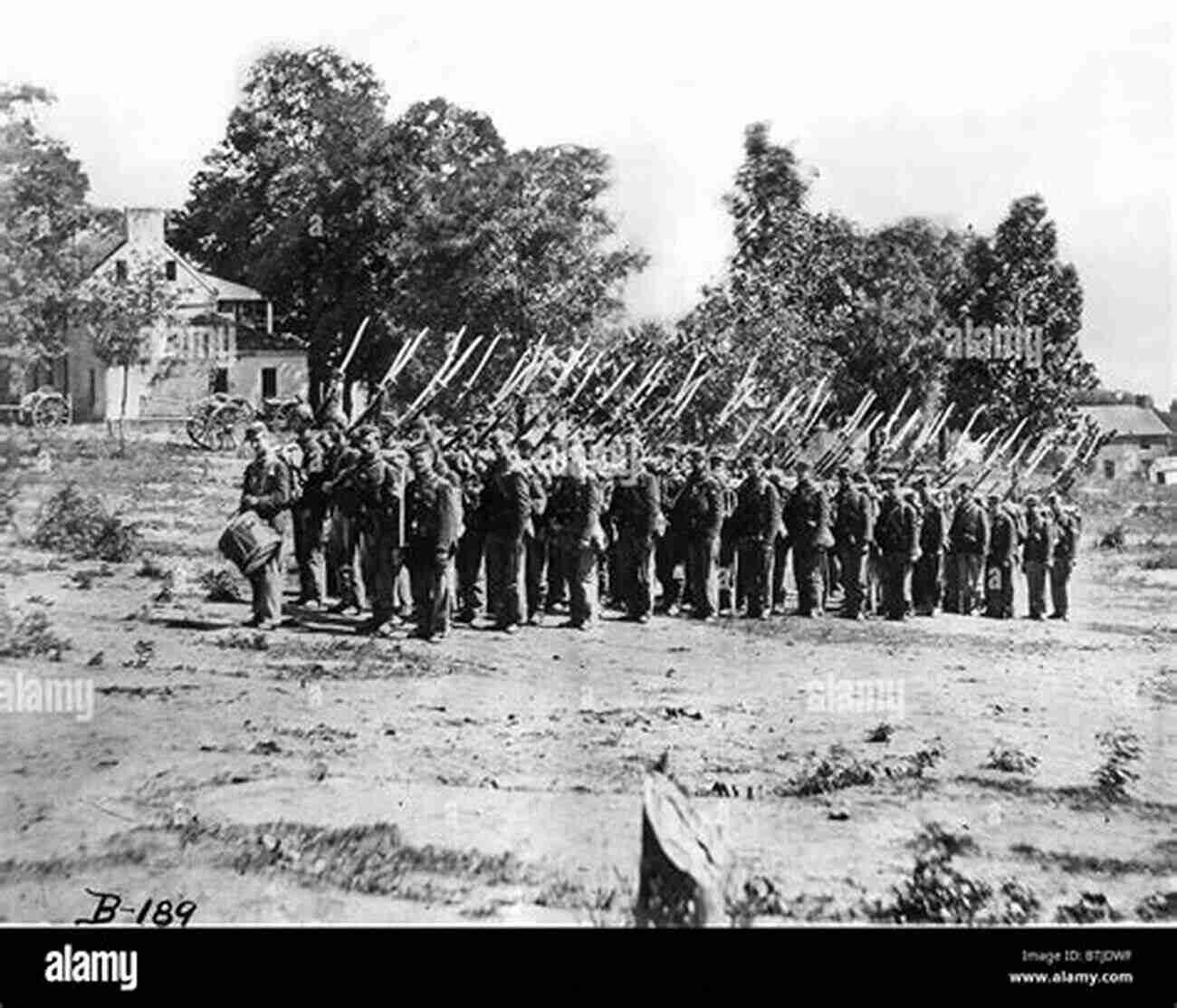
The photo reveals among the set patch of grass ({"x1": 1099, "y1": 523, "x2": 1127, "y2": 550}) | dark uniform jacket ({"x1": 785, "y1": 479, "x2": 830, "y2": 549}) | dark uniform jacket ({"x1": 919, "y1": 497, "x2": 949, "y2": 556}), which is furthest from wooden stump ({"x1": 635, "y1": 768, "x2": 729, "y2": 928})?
patch of grass ({"x1": 1099, "y1": 523, "x2": 1127, "y2": 550})

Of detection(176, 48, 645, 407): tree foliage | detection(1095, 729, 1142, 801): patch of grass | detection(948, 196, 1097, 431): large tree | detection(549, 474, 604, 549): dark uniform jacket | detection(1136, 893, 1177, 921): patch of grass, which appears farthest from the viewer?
detection(549, 474, 604, 549): dark uniform jacket

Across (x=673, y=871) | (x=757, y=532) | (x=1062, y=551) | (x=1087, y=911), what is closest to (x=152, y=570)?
(x=673, y=871)

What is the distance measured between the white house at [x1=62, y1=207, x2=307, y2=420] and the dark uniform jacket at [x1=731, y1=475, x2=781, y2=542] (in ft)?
10.6

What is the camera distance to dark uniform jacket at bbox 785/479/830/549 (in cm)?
1050

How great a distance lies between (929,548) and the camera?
10.9 m

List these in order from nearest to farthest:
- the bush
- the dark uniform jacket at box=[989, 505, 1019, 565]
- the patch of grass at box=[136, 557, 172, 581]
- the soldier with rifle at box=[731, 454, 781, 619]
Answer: the bush → the patch of grass at box=[136, 557, 172, 581] → the soldier with rifle at box=[731, 454, 781, 619] → the dark uniform jacket at box=[989, 505, 1019, 565]

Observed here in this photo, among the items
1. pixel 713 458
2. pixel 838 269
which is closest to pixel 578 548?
pixel 713 458

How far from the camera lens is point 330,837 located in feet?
18.7

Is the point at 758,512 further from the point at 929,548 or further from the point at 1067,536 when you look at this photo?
the point at 1067,536

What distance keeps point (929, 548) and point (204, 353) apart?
Result: 544 centimetres

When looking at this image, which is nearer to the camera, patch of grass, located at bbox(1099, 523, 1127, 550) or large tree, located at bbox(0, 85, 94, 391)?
large tree, located at bbox(0, 85, 94, 391)

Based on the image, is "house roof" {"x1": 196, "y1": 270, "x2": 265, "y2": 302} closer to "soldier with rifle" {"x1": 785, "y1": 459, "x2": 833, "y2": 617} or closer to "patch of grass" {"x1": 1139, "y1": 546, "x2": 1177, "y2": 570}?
"soldier with rifle" {"x1": 785, "y1": 459, "x2": 833, "y2": 617}
